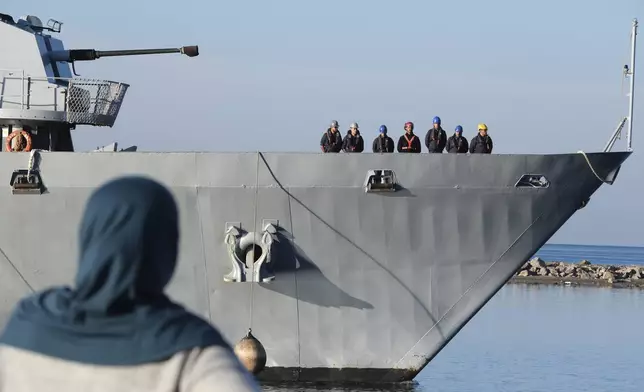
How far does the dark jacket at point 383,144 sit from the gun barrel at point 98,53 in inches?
209

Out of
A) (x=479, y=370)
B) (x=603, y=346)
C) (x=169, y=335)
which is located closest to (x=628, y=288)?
(x=603, y=346)

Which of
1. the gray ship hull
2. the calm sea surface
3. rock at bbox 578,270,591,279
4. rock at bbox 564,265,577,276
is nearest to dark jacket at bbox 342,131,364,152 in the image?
the gray ship hull

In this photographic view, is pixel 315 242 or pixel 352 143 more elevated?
pixel 352 143

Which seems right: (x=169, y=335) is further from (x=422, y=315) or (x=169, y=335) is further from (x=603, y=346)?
(x=603, y=346)

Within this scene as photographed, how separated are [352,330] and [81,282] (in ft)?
55.2

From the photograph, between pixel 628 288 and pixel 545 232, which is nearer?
pixel 545 232

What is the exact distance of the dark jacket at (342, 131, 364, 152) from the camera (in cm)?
2012

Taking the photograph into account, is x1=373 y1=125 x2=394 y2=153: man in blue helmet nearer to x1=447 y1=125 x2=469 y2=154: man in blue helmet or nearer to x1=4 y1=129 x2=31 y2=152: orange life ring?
x1=447 y1=125 x2=469 y2=154: man in blue helmet

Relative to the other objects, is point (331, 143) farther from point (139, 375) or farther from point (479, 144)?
point (139, 375)

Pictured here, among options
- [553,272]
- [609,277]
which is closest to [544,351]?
[609,277]

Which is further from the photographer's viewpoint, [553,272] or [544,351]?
[553,272]

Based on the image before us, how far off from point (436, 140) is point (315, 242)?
2775 mm

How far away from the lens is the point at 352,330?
19.3 meters

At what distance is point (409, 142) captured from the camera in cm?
2033
